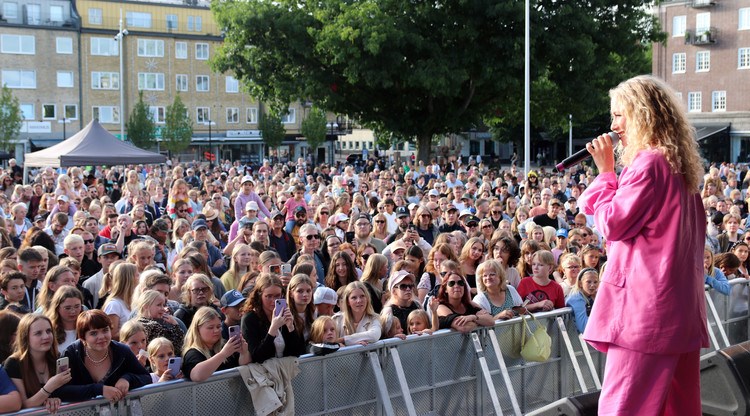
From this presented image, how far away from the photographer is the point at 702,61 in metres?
58.1

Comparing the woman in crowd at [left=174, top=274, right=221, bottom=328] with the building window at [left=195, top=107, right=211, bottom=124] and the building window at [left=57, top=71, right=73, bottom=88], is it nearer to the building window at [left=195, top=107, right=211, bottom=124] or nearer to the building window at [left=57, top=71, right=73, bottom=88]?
the building window at [left=57, top=71, right=73, bottom=88]

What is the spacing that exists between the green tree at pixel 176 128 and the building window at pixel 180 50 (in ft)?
18.8

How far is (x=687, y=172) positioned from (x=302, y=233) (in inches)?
278

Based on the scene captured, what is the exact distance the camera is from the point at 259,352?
604cm

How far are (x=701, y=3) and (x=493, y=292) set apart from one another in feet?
179

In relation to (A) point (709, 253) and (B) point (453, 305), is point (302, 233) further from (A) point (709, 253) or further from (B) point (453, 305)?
(A) point (709, 253)

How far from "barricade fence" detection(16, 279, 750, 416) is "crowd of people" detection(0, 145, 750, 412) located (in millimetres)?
121

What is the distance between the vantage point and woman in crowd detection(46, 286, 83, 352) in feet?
21.7

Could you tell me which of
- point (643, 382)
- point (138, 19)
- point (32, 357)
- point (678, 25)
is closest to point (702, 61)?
point (678, 25)

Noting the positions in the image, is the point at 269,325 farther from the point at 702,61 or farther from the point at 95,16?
the point at 95,16

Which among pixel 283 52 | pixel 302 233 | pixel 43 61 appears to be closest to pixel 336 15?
pixel 283 52

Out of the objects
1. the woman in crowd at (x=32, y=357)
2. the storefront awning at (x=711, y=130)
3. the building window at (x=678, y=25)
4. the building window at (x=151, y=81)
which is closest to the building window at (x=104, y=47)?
the building window at (x=151, y=81)

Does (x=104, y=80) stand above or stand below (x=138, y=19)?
below

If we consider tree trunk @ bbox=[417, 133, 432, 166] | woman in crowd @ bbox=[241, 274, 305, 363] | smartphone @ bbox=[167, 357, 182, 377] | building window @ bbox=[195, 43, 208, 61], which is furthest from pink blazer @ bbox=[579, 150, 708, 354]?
building window @ bbox=[195, 43, 208, 61]
